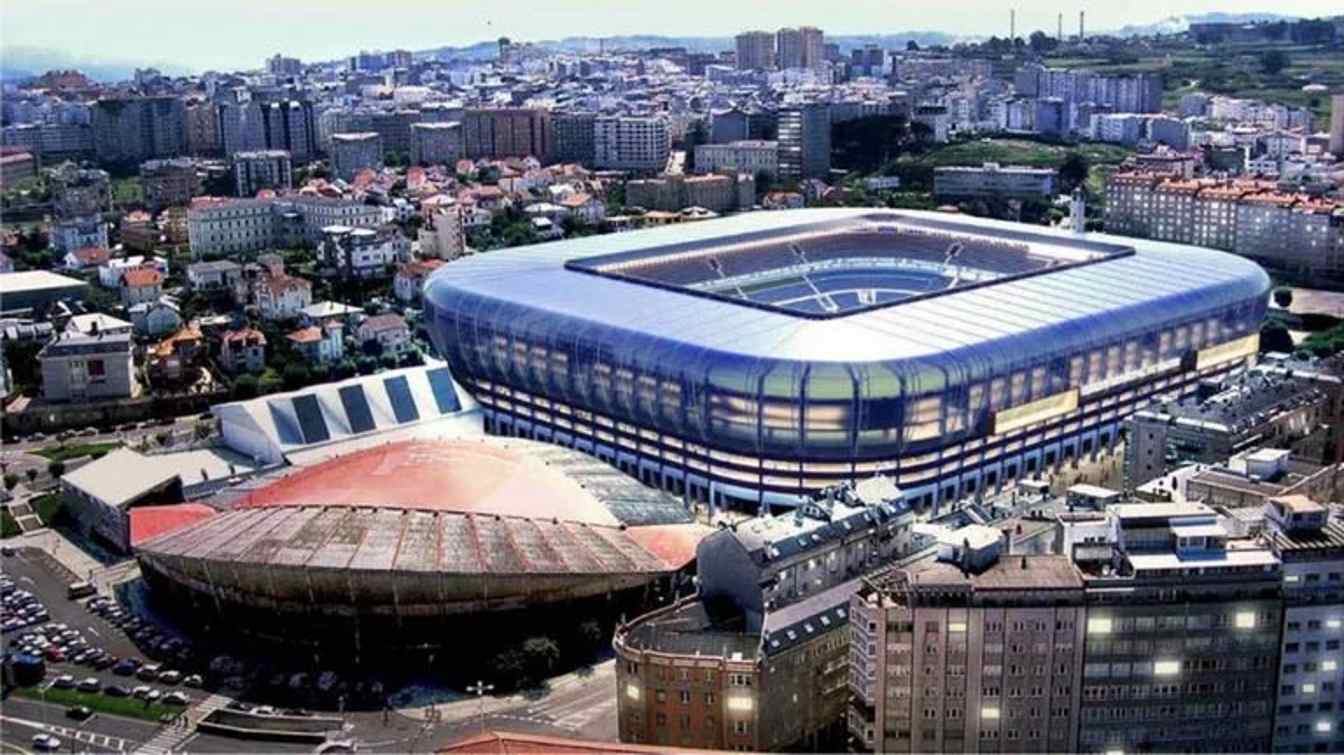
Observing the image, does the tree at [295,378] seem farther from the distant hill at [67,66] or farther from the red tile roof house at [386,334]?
the distant hill at [67,66]

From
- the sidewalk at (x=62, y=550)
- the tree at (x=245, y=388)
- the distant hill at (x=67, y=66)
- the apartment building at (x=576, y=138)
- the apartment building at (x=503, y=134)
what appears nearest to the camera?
the sidewalk at (x=62, y=550)

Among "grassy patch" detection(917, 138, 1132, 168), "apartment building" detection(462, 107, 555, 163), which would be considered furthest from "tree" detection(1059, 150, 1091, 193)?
"apartment building" detection(462, 107, 555, 163)

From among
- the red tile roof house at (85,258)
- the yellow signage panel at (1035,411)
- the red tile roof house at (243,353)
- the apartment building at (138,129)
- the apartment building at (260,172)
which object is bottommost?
the red tile roof house at (243,353)

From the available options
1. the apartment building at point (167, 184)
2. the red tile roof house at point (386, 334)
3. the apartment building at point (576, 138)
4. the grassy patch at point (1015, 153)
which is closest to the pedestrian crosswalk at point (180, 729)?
the red tile roof house at point (386, 334)

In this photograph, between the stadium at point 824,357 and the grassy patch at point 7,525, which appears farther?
the grassy patch at point 7,525

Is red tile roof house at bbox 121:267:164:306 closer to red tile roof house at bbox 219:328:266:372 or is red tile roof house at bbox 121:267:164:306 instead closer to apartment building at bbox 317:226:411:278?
apartment building at bbox 317:226:411:278

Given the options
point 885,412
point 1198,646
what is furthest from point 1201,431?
point 1198,646

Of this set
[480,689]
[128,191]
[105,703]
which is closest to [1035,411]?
[480,689]

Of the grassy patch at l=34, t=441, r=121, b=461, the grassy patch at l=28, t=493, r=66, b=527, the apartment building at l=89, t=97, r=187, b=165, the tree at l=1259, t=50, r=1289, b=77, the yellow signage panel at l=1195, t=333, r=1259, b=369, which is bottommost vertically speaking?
the grassy patch at l=28, t=493, r=66, b=527
